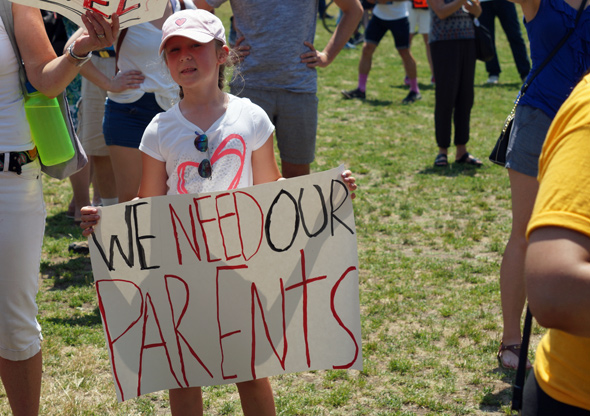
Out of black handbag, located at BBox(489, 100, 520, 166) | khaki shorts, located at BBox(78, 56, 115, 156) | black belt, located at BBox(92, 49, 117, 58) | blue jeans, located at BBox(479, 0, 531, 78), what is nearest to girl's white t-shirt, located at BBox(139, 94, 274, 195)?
black handbag, located at BBox(489, 100, 520, 166)

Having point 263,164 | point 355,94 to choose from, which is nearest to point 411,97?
point 355,94

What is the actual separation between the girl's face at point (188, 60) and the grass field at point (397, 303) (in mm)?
1468

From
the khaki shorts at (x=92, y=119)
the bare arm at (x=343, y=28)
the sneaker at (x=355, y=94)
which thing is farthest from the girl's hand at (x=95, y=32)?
the sneaker at (x=355, y=94)

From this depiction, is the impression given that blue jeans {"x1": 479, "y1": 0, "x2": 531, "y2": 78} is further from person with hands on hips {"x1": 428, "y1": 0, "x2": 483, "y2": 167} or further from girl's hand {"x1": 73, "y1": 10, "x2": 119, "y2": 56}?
girl's hand {"x1": 73, "y1": 10, "x2": 119, "y2": 56}

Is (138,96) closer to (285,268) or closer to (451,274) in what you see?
Result: (285,268)

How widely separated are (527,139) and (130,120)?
202 centimetres

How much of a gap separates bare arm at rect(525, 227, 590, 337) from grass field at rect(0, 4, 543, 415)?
200 centimetres

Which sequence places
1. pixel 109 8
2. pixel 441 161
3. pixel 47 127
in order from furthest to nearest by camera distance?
1. pixel 441 161
2. pixel 47 127
3. pixel 109 8

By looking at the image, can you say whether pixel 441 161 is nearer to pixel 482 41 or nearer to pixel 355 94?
pixel 482 41

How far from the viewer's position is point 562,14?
118 inches

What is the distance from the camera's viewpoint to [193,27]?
8.25 feet

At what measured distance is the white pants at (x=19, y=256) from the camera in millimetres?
2535

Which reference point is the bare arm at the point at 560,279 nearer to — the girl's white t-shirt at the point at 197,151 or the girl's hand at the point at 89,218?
the girl's white t-shirt at the point at 197,151

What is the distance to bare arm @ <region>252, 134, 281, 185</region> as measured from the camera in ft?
8.68
